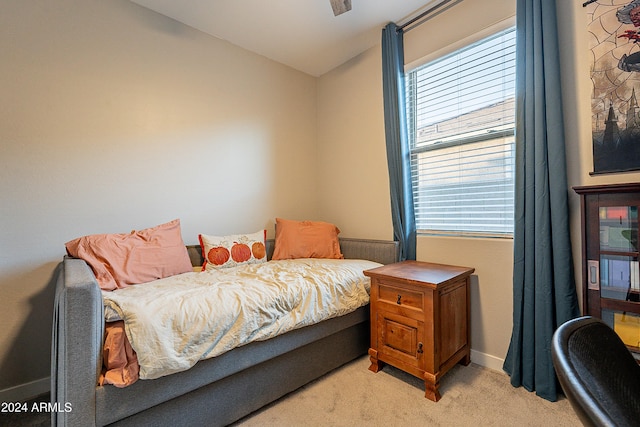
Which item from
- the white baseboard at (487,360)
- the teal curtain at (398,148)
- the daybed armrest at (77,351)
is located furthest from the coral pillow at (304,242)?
the daybed armrest at (77,351)

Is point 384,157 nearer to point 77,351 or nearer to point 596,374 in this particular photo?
point 596,374

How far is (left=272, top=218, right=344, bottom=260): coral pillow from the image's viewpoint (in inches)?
105

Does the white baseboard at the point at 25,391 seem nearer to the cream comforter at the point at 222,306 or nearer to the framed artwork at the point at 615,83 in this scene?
the cream comforter at the point at 222,306

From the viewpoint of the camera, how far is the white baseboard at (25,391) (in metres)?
1.73

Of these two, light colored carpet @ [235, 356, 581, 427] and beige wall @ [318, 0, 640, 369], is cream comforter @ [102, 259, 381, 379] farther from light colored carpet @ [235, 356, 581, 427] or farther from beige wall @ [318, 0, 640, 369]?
beige wall @ [318, 0, 640, 369]

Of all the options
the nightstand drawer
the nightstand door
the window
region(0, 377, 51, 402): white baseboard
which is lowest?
region(0, 377, 51, 402): white baseboard

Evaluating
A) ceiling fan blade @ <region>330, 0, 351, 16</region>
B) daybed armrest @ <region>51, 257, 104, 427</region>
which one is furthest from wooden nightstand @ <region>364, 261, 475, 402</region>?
ceiling fan blade @ <region>330, 0, 351, 16</region>

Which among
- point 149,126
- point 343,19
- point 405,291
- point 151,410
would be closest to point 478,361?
point 405,291

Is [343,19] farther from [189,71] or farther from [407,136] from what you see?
[189,71]

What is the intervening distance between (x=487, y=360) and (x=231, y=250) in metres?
2.06

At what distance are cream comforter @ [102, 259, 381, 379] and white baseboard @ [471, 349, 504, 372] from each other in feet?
2.84

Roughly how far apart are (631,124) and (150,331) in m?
2.49

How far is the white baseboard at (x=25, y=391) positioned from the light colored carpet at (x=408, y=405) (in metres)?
1.41

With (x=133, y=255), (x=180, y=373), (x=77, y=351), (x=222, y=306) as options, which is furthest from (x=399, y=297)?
(x=133, y=255)
